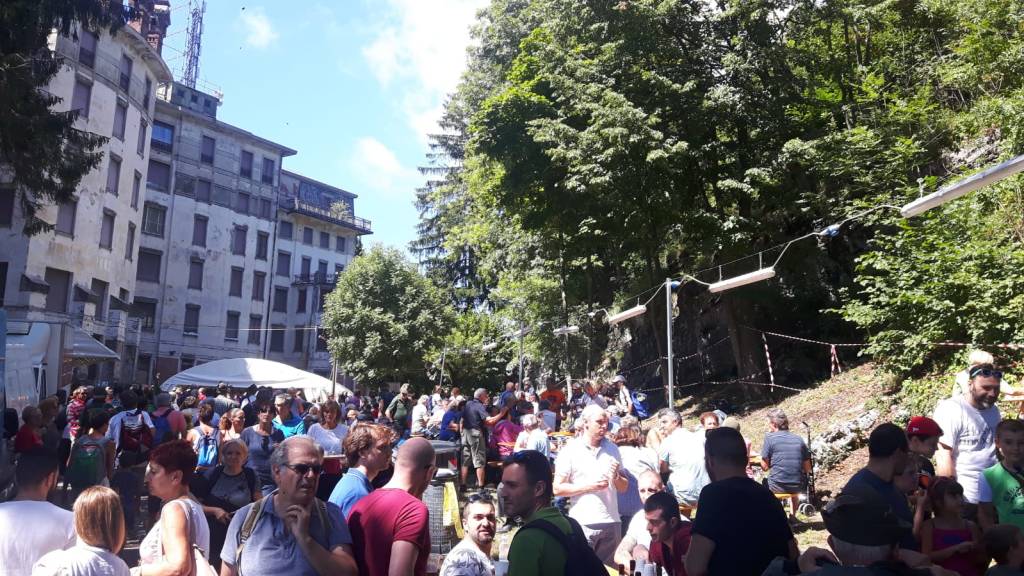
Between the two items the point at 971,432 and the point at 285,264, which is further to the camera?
the point at 285,264

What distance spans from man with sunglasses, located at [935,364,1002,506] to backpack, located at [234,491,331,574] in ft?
14.2

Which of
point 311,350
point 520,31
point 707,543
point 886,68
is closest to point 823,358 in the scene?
point 886,68

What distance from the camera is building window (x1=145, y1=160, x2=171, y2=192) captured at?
47781mm

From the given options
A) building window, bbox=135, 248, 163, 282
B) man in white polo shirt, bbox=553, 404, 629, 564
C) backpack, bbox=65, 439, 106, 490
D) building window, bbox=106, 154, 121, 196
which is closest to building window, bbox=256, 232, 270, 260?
building window, bbox=135, 248, 163, 282

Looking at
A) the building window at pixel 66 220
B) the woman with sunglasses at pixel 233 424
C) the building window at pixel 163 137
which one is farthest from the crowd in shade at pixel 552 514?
the building window at pixel 163 137

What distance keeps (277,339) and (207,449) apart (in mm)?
49917

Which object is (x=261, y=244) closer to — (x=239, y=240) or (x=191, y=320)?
(x=239, y=240)

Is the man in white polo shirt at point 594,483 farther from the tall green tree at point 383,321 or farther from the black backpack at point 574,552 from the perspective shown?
the tall green tree at point 383,321

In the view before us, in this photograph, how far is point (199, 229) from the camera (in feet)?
164

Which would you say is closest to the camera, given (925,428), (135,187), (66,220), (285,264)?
(925,428)

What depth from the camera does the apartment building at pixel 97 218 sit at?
3000 cm

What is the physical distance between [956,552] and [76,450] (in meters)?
8.18

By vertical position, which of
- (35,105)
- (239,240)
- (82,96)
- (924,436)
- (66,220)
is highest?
(82,96)

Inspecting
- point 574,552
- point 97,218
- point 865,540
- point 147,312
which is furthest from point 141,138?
point 865,540
